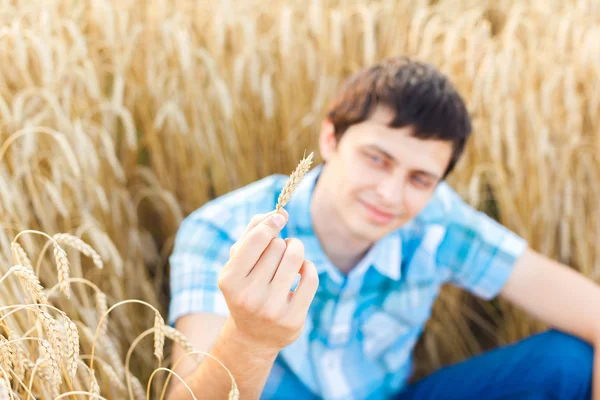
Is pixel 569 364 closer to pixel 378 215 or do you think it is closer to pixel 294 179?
pixel 378 215

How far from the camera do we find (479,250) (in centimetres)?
127

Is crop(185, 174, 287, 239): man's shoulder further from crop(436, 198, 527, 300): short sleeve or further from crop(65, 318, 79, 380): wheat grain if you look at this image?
crop(65, 318, 79, 380): wheat grain

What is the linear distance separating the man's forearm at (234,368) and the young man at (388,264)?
14 centimetres

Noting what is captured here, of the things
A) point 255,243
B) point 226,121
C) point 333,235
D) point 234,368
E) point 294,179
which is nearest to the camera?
point 294,179

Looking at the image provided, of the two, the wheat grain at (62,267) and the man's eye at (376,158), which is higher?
the wheat grain at (62,267)

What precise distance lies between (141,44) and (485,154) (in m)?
0.99

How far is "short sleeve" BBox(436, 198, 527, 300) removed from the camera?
1.26 meters

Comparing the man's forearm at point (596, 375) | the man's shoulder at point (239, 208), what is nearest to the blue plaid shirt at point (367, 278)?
the man's shoulder at point (239, 208)

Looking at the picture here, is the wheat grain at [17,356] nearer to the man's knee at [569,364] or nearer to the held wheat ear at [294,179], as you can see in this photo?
the held wheat ear at [294,179]

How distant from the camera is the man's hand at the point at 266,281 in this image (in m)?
0.63

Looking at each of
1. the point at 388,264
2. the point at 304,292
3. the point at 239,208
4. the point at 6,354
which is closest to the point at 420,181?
the point at 388,264

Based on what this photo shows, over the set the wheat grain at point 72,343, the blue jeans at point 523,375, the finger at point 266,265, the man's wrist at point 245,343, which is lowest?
the blue jeans at point 523,375

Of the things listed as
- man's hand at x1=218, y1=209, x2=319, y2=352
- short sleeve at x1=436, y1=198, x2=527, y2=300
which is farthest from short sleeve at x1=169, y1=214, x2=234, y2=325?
short sleeve at x1=436, y1=198, x2=527, y2=300

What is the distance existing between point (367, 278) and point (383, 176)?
24 cm
